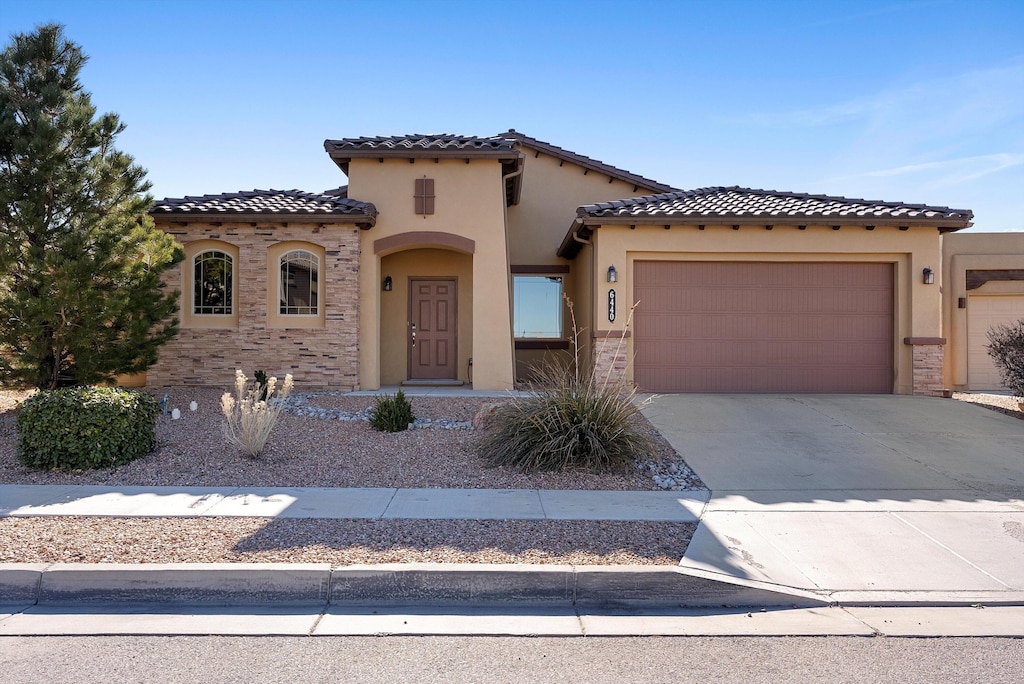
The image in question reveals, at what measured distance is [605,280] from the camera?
43.1 feet

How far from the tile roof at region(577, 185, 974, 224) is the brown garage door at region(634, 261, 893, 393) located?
104 cm

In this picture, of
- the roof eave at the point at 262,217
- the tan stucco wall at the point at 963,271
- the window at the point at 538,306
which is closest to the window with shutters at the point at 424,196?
the roof eave at the point at 262,217

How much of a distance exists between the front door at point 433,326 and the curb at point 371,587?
34.0 ft

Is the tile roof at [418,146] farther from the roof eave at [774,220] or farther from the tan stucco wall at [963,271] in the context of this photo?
the tan stucco wall at [963,271]

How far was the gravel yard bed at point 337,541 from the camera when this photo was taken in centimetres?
518

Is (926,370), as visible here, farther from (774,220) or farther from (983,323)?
(983,323)

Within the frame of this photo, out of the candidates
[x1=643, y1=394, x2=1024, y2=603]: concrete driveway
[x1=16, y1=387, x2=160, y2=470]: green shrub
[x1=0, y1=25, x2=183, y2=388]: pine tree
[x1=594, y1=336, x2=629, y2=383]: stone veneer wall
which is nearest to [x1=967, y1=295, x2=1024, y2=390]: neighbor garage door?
[x1=643, y1=394, x2=1024, y2=603]: concrete driveway

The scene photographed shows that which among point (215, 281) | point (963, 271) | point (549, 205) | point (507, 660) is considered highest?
point (549, 205)

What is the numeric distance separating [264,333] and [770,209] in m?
10.2

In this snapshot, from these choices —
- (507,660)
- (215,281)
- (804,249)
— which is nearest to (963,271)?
(804,249)

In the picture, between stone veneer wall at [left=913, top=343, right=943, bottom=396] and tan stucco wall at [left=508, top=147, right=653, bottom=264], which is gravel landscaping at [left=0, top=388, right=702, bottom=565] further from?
stone veneer wall at [left=913, top=343, right=943, bottom=396]

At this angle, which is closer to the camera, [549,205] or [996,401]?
[996,401]

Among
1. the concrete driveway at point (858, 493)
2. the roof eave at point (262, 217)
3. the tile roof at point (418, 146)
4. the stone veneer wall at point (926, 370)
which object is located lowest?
the concrete driveway at point (858, 493)

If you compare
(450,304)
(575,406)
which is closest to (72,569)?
(575,406)
